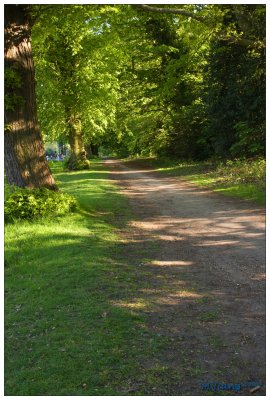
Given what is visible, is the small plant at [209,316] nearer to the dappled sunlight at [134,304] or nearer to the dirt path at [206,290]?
the dirt path at [206,290]

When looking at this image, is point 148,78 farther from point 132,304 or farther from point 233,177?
point 132,304

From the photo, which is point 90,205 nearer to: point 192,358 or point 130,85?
point 192,358

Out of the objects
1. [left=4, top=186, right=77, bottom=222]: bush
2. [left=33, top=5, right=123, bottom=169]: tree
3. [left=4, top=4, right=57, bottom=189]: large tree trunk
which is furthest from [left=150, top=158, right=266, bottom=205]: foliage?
[left=4, top=4, right=57, bottom=189]: large tree trunk

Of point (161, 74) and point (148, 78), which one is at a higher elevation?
point (161, 74)

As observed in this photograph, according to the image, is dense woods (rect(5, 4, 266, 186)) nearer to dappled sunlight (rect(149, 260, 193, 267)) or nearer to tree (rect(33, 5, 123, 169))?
tree (rect(33, 5, 123, 169))

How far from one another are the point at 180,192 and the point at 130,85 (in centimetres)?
1964

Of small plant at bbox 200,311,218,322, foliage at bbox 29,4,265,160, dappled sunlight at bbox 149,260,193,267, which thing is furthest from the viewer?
foliage at bbox 29,4,265,160

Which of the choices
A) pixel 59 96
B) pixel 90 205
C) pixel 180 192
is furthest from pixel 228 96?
pixel 90 205

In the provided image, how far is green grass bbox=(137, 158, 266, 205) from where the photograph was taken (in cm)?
1505

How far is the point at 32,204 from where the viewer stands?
1089cm

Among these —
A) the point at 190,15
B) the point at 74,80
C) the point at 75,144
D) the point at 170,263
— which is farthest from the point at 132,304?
the point at 75,144

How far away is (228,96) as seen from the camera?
22.1m

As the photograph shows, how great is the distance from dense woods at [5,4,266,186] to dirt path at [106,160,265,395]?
429 cm

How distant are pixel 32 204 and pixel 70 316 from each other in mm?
5713
